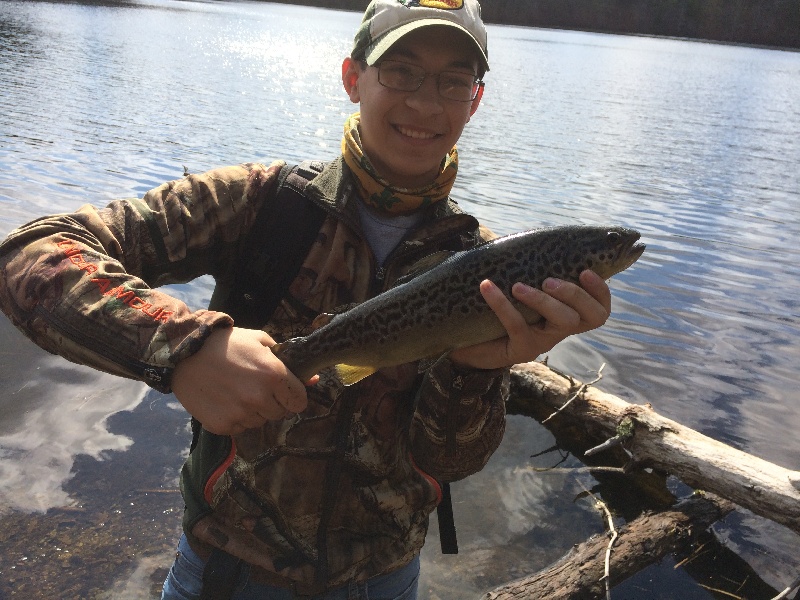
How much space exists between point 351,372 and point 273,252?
657 millimetres

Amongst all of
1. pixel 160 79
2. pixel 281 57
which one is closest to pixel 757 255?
pixel 160 79

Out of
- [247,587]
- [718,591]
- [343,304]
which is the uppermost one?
[343,304]

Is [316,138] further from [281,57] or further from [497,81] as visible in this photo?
[281,57]

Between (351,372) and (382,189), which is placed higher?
(382,189)

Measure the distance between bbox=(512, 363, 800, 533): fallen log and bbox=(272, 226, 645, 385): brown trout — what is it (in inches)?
165

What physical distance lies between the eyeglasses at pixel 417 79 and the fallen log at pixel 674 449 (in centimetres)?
463

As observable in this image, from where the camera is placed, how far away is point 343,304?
3113mm

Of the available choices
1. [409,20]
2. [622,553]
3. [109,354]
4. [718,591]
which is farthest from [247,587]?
[718,591]

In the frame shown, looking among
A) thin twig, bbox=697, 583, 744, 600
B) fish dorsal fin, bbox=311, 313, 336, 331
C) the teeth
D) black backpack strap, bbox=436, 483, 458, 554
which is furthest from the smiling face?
thin twig, bbox=697, 583, 744, 600

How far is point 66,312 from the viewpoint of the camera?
225 cm

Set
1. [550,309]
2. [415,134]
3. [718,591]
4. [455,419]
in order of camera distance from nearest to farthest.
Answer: [550,309]
[455,419]
[415,134]
[718,591]

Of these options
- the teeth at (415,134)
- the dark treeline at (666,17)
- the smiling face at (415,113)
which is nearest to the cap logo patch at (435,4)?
the smiling face at (415,113)

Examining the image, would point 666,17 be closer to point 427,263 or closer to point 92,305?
point 427,263

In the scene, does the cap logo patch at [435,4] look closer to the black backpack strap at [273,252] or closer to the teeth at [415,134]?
the teeth at [415,134]
